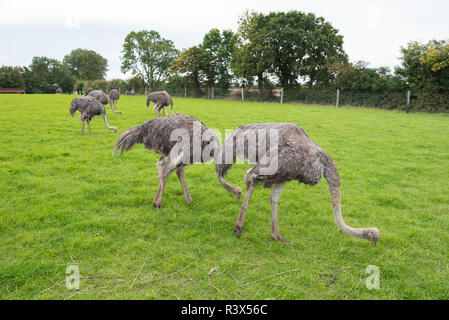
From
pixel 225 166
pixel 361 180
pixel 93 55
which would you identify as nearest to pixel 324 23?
pixel 361 180

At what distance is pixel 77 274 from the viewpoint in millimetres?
3160

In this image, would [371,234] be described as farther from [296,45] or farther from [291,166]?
[296,45]

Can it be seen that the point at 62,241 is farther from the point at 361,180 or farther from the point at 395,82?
the point at 395,82

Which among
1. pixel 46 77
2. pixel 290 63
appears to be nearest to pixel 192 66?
pixel 290 63

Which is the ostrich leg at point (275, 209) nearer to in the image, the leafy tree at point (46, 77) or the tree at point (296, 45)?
the tree at point (296, 45)

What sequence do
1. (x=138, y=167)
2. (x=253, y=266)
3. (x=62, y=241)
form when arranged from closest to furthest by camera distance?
(x=253, y=266)
(x=62, y=241)
(x=138, y=167)

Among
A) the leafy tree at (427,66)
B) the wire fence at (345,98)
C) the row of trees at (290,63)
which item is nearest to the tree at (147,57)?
the row of trees at (290,63)

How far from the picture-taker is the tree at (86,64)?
268 feet

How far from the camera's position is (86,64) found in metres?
82.3

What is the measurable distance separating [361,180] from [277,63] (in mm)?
29401

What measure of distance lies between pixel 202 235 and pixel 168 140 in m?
1.48

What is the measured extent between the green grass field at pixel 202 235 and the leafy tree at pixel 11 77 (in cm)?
5877

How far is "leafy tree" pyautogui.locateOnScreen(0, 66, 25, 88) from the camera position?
176 ft
